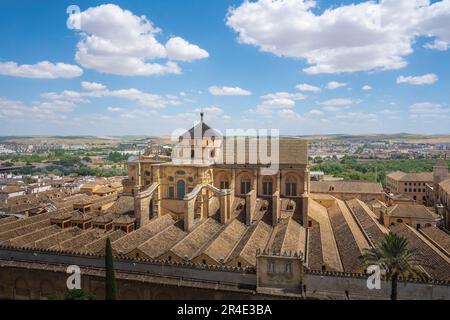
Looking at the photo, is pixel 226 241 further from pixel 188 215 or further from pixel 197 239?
pixel 188 215

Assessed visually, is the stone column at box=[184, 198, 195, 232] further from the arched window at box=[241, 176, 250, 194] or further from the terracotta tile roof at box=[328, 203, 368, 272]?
the terracotta tile roof at box=[328, 203, 368, 272]

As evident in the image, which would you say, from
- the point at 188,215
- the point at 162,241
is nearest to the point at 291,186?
the point at 188,215

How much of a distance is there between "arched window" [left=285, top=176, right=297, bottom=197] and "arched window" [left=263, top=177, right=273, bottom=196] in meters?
1.65

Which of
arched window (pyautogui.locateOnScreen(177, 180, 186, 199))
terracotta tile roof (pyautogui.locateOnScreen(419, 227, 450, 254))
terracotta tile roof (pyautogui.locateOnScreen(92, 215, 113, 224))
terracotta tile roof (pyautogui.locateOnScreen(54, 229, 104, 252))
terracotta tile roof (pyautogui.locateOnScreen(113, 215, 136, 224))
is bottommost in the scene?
terracotta tile roof (pyautogui.locateOnScreen(419, 227, 450, 254))

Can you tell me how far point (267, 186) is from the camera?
36.5 meters

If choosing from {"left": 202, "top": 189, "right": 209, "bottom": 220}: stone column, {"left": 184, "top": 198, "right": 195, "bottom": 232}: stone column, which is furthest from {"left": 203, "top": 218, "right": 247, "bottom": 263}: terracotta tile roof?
{"left": 184, "top": 198, "right": 195, "bottom": 232}: stone column

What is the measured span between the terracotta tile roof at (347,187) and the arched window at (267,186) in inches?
653

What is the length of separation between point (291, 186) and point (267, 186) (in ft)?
7.93

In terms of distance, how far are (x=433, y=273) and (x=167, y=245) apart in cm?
1797

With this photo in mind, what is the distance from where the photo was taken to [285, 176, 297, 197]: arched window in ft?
119

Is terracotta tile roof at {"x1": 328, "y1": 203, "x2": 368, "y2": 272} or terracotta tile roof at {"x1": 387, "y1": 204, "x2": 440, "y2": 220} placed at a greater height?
terracotta tile roof at {"x1": 387, "y1": 204, "x2": 440, "y2": 220}

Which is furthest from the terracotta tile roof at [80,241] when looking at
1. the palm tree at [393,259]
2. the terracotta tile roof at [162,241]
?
the palm tree at [393,259]

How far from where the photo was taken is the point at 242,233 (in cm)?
3030
